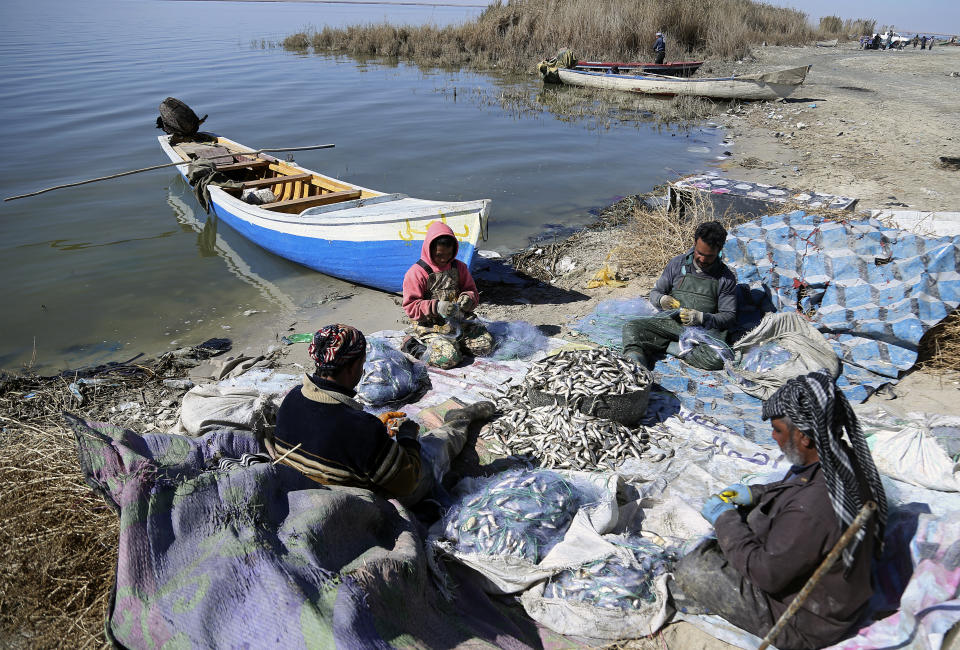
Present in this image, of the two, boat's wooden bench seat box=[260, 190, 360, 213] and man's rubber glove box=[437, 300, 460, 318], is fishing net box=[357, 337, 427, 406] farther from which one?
boat's wooden bench seat box=[260, 190, 360, 213]

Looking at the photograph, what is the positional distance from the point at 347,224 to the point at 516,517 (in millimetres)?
5633

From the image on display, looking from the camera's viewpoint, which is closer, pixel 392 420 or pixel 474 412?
pixel 392 420

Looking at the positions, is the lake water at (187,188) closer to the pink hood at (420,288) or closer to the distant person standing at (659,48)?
the pink hood at (420,288)

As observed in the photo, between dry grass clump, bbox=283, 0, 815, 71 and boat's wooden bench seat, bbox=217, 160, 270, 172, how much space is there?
64.4 ft

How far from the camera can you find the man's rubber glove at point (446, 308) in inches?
225

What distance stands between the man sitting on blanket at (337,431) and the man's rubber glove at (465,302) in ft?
8.63

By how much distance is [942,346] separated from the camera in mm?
5059

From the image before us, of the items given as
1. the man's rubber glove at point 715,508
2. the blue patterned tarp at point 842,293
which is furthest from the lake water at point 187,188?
the man's rubber glove at point 715,508

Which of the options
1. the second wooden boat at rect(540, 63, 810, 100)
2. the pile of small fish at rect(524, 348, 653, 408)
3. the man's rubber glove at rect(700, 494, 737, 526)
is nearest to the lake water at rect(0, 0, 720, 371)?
the second wooden boat at rect(540, 63, 810, 100)

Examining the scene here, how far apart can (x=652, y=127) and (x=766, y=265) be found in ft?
43.9

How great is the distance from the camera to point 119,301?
898 cm

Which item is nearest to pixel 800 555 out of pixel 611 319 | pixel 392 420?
pixel 392 420

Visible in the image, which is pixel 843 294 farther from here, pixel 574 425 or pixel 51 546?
pixel 51 546

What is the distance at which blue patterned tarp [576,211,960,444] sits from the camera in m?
4.95
